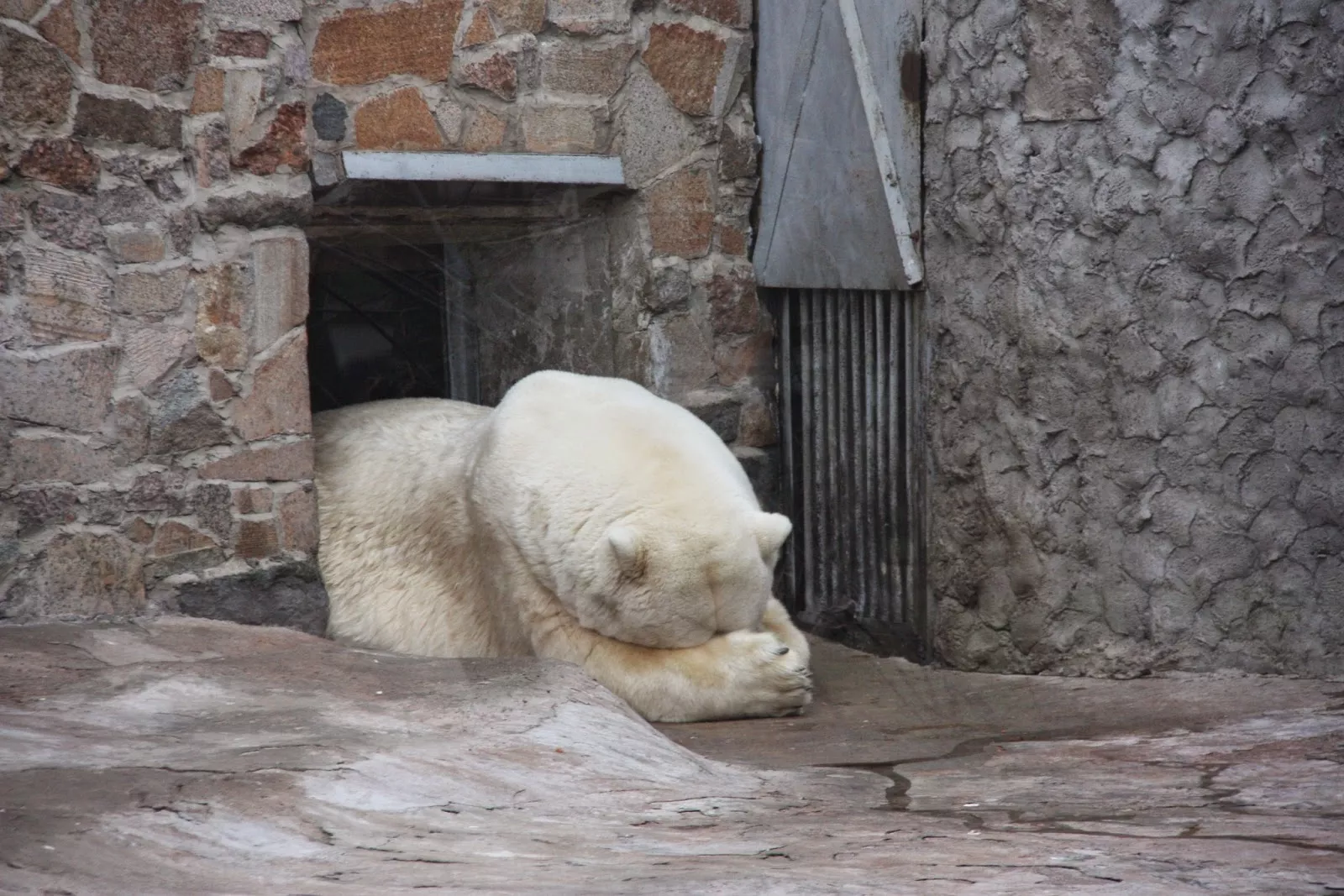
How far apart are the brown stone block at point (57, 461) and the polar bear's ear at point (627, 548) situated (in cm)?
140

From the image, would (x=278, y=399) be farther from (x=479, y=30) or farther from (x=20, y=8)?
(x=479, y=30)

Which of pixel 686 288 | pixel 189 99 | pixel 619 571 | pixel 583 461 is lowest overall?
pixel 619 571

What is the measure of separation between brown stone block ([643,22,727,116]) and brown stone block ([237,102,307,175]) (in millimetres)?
1322

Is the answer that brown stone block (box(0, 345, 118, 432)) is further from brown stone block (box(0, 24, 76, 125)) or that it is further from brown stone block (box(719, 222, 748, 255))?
brown stone block (box(719, 222, 748, 255))

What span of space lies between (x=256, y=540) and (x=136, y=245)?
909 millimetres

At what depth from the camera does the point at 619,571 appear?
4.04 metres

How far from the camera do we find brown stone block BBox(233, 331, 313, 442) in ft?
14.1

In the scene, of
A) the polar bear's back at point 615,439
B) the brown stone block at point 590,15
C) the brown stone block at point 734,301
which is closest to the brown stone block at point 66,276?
the polar bear's back at point 615,439

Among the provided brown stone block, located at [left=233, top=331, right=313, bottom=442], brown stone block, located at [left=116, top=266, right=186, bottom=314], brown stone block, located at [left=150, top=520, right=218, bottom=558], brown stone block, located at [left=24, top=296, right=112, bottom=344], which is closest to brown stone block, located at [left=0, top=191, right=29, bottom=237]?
brown stone block, located at [left=24, top=296, right=112, bottom=344]

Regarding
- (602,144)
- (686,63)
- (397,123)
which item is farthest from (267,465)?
(686,63)

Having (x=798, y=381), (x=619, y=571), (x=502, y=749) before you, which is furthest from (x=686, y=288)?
→ (x=502, y=749)

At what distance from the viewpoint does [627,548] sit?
3.95 metres

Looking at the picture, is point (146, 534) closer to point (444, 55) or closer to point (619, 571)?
point (619, 571)

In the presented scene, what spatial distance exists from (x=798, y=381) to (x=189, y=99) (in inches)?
95.0
